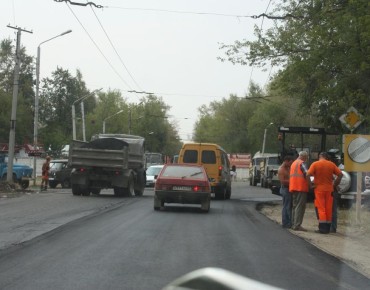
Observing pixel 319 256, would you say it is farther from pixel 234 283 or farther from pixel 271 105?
pixel 271 105

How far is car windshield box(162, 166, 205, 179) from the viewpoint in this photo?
18269mm

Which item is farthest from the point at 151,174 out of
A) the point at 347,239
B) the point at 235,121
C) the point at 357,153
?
the point at 235,121

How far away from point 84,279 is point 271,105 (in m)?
66.5

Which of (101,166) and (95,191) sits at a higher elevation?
(101,166)

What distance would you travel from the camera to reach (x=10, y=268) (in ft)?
26.1

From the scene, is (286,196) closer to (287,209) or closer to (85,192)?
(287,209)

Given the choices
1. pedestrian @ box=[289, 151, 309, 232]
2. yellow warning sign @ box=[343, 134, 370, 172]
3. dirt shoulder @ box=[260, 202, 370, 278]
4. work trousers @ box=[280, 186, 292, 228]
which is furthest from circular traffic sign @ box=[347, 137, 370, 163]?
work trousers @ box=[280, 186, 292, 228]

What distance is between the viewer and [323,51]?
1653 centimetres

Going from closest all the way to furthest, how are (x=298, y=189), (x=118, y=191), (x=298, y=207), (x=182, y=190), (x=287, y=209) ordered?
(x=298, y=207), (x=298, y=189), (x=287, y=209), (x=182, y=190), (x=118, y=191)

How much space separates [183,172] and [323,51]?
5.42 meters

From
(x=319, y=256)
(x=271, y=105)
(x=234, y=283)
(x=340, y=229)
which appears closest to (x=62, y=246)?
(x=319, y=256)

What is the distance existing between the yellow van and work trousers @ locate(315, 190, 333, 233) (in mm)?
12638

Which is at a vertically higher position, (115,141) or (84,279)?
(115,141)

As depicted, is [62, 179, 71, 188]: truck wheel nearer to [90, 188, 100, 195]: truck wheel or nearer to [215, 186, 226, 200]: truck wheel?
[90, 188, 100, 195]: truck wheel
